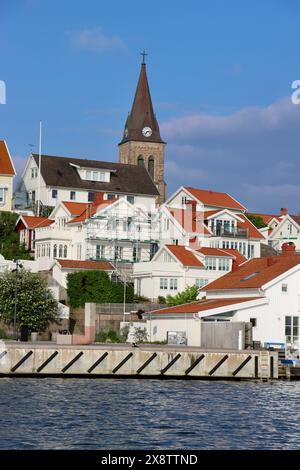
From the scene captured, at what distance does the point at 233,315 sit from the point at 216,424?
103 feet

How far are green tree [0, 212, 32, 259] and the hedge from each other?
14785 mm

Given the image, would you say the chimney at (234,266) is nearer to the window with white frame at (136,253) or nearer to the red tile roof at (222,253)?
the red tile roof at (222,253)

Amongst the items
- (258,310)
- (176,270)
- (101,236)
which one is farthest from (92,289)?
(258,310)

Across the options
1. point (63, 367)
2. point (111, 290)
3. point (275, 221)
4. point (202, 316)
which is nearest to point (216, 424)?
point (63, 367)

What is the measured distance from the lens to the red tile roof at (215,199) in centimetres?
12012

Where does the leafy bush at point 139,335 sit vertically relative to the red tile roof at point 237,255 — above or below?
below

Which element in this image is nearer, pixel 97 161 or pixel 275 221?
pixel 97 161

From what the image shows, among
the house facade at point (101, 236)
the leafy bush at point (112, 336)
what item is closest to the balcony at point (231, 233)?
the house facade at point (101, 236)

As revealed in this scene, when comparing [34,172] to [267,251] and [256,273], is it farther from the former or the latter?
[256,273]

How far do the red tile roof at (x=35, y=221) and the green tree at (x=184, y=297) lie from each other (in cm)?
2084

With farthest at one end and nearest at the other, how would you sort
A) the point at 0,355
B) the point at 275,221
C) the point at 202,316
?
1. the point at 275,221
2. the point at 202,316
3. the point at 0,355

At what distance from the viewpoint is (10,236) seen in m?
111
